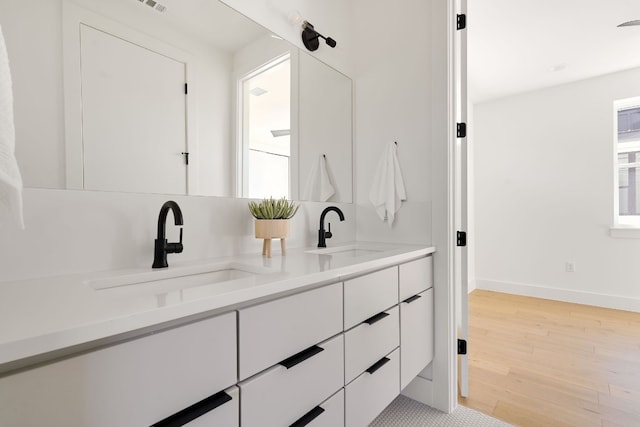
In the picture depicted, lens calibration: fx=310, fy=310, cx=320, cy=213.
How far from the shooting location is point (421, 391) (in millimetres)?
1774

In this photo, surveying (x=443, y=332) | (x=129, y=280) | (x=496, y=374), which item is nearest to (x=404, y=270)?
(x=443, y=332)

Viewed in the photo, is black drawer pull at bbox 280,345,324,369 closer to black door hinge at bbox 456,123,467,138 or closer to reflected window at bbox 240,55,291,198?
reflected window at bbox 240,55,291,198

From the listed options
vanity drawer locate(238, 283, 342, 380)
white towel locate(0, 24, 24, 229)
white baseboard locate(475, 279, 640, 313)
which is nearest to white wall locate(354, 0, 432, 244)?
vanity drawer locate(238, 283, 342, 380)

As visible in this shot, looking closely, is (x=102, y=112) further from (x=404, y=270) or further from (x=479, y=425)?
(x=479, y=425)

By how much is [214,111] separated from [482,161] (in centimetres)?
395

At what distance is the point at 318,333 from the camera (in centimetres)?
97

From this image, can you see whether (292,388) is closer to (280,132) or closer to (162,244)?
(162,244)

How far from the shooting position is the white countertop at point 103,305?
466mm

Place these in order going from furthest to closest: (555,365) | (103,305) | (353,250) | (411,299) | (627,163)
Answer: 1. (627,163)
2. (555,365)
3. (353,250)
4. (411,299)
5. (103,305)

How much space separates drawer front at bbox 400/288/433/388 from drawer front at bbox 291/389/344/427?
1.55ft

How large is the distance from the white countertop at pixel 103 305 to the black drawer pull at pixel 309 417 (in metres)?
0.38

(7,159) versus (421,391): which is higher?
(7,159)

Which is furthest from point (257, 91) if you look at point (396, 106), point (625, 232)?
point (625, 232)

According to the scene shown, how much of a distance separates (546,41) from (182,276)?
11.4ft
